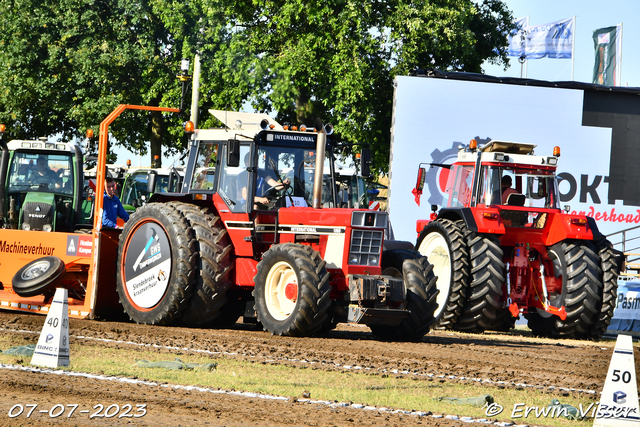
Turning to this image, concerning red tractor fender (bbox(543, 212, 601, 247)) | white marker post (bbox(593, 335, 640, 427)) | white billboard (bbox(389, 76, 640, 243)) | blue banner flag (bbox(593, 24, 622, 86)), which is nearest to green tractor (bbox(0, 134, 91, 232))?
red tractor fender (bbox(543, 212, 601, 247))

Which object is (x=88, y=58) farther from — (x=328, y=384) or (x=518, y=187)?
(x=328, y=384)

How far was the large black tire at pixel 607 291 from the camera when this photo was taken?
13.0 m

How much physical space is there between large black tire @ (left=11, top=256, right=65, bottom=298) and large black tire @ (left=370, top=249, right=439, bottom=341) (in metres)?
4.19

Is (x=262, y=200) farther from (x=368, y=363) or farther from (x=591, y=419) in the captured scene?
(x=591, y=419)

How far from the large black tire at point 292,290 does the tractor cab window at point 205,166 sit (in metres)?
1.54

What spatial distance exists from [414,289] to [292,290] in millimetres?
1438

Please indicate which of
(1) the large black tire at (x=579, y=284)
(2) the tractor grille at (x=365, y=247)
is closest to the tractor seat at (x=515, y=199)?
(1) the large black tire at (x=579, y=284)

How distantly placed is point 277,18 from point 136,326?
1521cm

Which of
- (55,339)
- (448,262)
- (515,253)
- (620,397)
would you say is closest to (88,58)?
(448,262)

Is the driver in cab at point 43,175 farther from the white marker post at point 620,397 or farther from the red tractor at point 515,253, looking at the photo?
the white marker post at point 620,397

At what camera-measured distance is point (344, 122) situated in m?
25.3

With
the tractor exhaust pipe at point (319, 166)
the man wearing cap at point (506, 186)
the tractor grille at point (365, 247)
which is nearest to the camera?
the tractor grille at point (365, 247)

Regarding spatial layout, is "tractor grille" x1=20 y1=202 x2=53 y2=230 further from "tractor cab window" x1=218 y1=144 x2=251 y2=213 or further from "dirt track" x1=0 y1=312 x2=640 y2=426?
"tractor cab window" x1=218 y1=144 x2=251 y2=213

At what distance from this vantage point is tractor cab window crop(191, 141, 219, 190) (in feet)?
36.8
